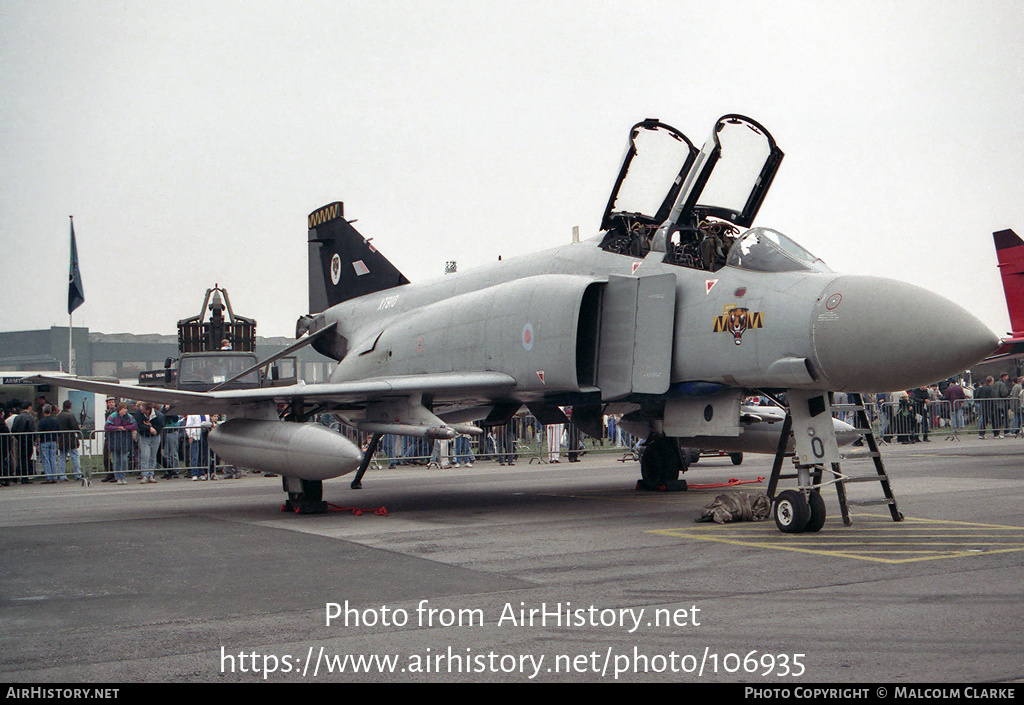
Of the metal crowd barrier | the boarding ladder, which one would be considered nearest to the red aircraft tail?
the boarding ladder

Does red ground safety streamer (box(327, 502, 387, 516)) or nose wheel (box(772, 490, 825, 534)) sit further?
red ground safety streamer (box(327, 502, 387, 516))

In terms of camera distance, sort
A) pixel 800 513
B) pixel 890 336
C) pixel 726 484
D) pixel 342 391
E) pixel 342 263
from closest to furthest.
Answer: pixel 890 336 < pixel 800 513 < pixel 342 391 < pixel 726 484 < pixel 342 263

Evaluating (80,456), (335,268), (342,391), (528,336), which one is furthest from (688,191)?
(80,456)

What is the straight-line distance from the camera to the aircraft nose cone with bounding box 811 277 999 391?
7363mm

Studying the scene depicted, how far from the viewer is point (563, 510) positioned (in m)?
11.0

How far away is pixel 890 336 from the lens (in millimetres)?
7504

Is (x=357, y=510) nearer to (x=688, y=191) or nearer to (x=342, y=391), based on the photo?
(x=342, y=391)

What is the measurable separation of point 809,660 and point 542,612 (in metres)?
1.66

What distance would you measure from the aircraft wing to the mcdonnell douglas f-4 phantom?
0.03 metres

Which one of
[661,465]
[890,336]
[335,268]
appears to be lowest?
[661,465]

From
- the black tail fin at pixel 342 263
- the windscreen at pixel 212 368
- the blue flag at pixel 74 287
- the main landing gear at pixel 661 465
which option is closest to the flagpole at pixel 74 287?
the blue flag at pixel 74 287

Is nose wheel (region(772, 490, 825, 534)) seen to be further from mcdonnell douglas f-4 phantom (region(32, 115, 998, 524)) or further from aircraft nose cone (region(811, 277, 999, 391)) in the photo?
aircraft nose cone (region(811, 277, 999, 391))

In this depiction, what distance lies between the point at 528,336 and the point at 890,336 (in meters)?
4.13

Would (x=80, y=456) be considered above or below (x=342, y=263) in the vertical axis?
below
